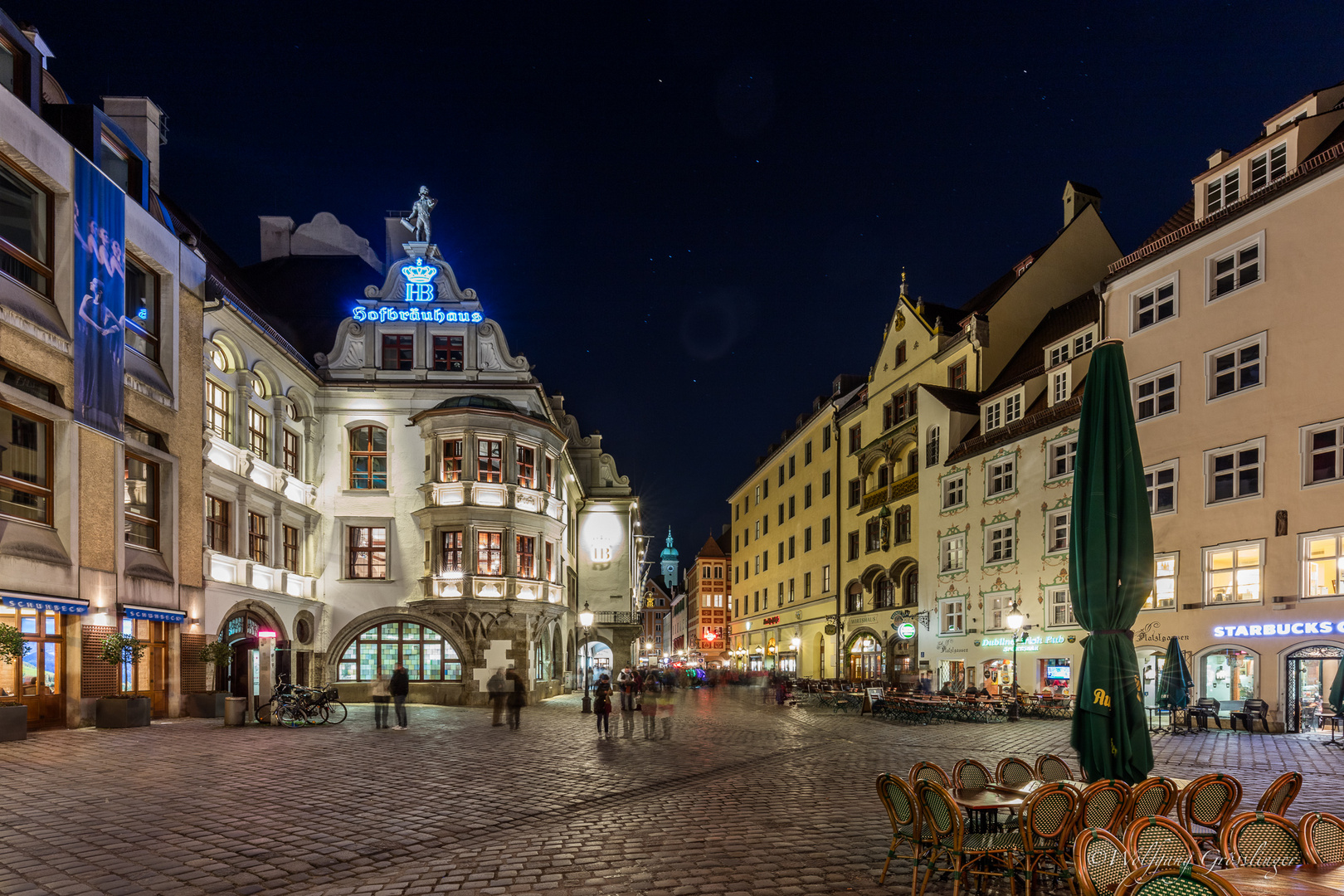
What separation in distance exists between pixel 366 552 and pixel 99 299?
1498cm

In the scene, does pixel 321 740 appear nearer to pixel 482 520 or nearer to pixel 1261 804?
pixel 482 520

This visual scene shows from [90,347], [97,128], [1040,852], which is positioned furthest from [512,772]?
[97,128]

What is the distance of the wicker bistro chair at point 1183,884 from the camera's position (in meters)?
4.40

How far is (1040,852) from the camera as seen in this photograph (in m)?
7.37

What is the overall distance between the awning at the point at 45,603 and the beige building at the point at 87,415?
0.11ft

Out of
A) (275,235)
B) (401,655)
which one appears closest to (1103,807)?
(401,655)

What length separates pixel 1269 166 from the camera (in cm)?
2380

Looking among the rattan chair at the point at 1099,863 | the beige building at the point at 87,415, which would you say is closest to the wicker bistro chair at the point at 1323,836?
the rattan chair at the point at 1099,863

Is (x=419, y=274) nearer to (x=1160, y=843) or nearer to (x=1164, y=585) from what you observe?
(x=1164, y=585)

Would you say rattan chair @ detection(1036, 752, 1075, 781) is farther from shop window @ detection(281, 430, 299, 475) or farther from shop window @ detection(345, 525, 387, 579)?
shop window @ detection(345, 525, 387, 579)

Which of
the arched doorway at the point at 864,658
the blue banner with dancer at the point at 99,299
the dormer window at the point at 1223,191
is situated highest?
the dormer window at the point at 1223,191

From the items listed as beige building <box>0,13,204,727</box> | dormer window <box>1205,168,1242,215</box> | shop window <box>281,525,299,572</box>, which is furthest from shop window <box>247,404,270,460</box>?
dormer window <box>1205,168,1242,215</box>

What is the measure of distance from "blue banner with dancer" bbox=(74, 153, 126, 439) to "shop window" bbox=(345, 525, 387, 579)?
13347mm

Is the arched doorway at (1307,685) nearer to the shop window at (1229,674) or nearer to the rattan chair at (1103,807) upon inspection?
the shop window at (1229,674)
